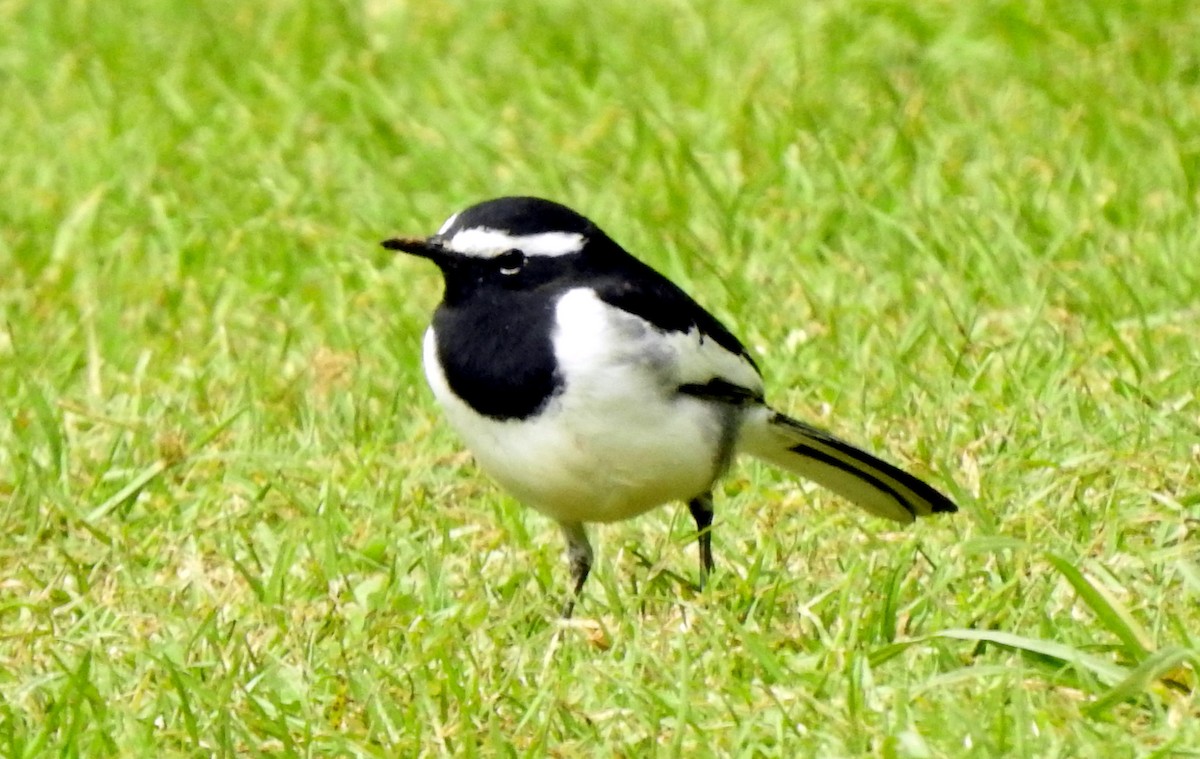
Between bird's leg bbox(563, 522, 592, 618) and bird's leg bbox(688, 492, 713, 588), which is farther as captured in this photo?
bird's leg bbox(563, 522, 592, 618)

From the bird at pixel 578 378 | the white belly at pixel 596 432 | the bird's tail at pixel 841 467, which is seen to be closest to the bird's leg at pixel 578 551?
the bird at pixel 578 378

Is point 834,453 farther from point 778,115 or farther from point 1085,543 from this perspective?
point 778,115

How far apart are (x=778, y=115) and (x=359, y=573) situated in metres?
3.51

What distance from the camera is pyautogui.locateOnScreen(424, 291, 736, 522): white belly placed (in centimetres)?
524

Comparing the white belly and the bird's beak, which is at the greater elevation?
the bird's beak

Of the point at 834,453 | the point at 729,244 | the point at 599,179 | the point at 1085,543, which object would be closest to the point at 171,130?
the point at 599,179

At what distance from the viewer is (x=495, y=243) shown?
17.8ft

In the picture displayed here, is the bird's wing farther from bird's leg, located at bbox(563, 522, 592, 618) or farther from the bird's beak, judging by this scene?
bird's leg, located at bbox(563, 522, 592, 618)

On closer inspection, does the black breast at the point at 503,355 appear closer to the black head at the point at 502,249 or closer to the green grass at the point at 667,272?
the black head at the point at 502,249

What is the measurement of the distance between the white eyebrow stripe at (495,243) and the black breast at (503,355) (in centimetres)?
11

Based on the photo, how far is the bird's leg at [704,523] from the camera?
5621 mm

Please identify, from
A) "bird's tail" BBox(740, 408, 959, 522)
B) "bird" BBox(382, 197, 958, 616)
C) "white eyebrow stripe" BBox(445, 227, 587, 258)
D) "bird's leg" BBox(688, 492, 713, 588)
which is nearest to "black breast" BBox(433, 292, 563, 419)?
"bird" BBox(382, 197, 958, 616)

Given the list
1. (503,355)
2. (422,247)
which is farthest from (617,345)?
(422,247)

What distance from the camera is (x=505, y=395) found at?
526 centimetres
